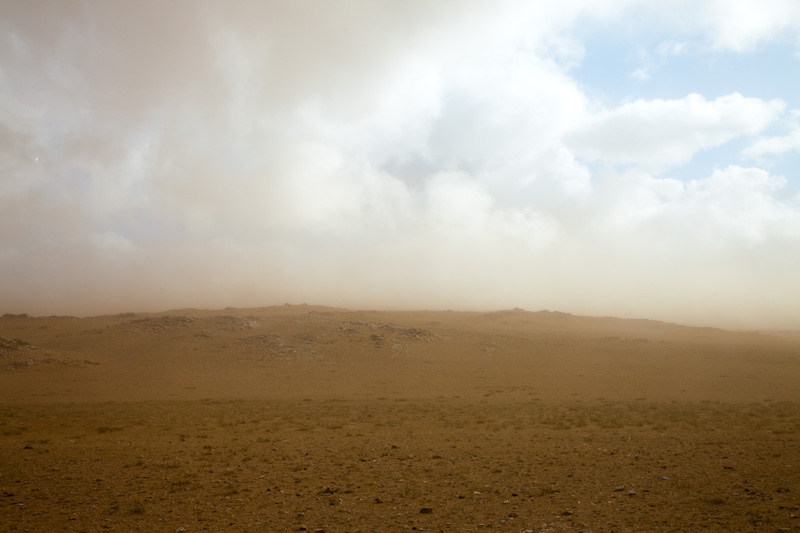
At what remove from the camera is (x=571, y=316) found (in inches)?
3858

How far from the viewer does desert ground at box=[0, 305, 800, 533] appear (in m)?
10.8

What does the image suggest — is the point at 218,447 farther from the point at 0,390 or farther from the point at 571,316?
the point at 571,316

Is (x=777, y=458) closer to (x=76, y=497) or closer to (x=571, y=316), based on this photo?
(x=76, y=497)

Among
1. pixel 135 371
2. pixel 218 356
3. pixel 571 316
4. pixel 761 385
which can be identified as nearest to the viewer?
pixel 761 385

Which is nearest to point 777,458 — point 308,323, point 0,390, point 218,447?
point 218,447

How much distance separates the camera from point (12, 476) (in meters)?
14.1

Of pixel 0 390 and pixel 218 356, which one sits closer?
pixel 0 390

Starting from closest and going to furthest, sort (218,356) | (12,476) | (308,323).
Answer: (12,476)
(218,356)
(308,323)

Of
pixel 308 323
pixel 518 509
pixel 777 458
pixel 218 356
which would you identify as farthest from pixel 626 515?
pixel 308 323

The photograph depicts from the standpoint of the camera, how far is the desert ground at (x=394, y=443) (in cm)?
1084

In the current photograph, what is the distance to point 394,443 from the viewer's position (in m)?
18.1

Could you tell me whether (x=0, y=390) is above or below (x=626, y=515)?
below

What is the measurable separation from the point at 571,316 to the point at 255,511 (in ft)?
311

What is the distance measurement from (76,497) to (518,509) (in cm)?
1107
